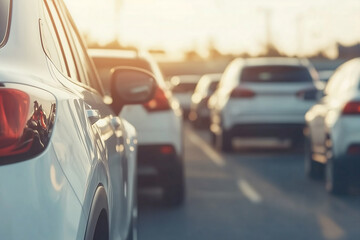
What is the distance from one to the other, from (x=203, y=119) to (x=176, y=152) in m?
21.7

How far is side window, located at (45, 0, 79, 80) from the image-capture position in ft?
14.1

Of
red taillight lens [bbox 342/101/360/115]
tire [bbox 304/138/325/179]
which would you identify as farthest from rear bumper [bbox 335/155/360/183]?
tire [bbox 304/138/325/179]

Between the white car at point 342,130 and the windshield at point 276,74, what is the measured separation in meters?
6.63

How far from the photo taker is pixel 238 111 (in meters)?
19.6

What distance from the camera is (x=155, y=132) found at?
10.5 metres

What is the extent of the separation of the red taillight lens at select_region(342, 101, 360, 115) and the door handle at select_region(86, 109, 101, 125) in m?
7.39

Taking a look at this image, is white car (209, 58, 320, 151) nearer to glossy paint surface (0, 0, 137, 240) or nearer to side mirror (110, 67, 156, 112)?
side mirror (110, 67, 156, 112)

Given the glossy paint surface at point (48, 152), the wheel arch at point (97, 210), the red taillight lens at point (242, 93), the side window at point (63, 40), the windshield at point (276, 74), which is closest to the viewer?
the glossy paint surface at point (48, 152)

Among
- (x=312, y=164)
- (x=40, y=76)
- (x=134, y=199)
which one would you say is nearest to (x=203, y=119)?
(x=312, y=164)

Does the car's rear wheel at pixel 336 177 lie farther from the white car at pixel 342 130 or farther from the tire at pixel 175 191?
the tire at pixel 175 191

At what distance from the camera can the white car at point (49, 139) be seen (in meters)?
3.04

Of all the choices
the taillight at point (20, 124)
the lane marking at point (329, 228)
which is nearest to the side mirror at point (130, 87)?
the taillight at point (20, 124)

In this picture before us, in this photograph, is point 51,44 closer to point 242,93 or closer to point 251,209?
point 251,209

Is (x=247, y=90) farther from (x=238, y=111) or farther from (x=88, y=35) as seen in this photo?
(x=88, y=35)
